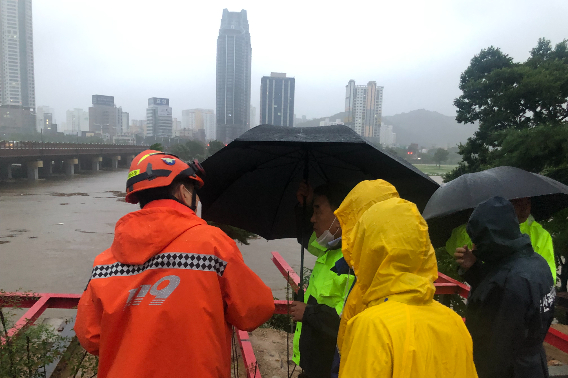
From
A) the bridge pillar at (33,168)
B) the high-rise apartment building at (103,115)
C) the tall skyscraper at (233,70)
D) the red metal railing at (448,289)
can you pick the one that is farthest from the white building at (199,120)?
the red metal railing at (448,289)

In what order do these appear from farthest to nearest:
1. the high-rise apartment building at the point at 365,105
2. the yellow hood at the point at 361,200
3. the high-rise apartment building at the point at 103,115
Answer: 1. the high-rise apartment building at the point at 103,115
2. the high-rise apartment building at the point at 365,105
3. the yellow hood at the point at 361,200

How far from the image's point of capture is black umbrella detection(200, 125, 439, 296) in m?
2.03

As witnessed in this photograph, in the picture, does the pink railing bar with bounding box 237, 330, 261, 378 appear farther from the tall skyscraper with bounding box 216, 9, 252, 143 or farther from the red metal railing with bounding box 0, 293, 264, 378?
the tall skyscraper with bounding box 216, 9, 252, 143

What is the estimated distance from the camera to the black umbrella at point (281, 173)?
203 centimetres

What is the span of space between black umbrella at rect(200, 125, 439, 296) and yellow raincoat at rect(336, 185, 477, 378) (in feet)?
2.56

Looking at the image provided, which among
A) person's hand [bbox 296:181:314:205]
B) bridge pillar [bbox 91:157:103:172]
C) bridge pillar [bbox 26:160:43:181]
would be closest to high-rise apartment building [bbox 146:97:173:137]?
bridge pillar [bbox 91:157:103:172]

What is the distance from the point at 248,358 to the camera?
2789mm

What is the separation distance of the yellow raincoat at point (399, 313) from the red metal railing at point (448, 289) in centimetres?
142

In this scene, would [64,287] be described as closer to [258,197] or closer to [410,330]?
[258,197]

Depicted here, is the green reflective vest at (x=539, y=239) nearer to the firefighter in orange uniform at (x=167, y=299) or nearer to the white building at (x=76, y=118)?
the firefighter in orange uniform at (x=167, y=299)

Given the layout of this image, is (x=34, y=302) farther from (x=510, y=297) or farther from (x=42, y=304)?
(x=510, y=297)

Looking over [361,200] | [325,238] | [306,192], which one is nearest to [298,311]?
[325,238]

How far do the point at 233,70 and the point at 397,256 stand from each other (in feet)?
121

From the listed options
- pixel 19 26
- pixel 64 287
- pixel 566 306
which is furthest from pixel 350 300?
pixel 19 26
